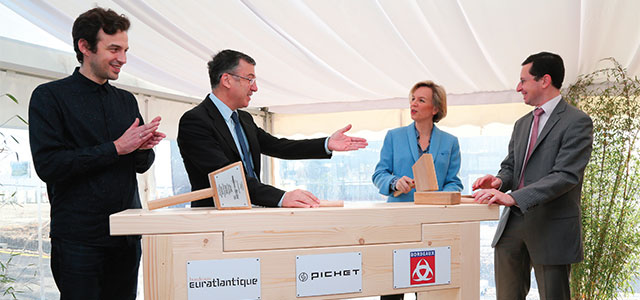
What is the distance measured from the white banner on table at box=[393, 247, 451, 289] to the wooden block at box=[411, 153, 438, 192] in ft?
0.81

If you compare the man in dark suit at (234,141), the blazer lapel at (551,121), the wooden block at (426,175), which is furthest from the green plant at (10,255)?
the blazer lapel at (551,121)

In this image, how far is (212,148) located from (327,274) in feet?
2.11

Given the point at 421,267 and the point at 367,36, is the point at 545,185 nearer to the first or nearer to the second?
the point at 421,267

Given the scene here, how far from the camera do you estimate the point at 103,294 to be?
6.10 feet

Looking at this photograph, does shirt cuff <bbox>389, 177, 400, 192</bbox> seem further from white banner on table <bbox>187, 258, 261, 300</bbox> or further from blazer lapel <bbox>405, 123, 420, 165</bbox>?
white banner on table <bbox>187, 258, 261, 300</bbox>

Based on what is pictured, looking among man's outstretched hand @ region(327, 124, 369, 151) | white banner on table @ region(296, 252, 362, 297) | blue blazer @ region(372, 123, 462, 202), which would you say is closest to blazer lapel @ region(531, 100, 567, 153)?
blue blazer @ region(372, 123, 462, 202)

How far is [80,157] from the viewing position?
171 cm

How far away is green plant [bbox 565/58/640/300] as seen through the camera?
422 centimetres

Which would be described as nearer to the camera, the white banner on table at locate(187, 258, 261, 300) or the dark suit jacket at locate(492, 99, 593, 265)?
the white banner on table at locate(187, 258, 261, 300)

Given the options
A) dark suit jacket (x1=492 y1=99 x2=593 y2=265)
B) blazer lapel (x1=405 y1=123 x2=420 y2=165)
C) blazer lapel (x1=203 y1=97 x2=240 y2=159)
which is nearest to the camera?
blazer lapel (x1=203 y1=97 x2=240 y2=159)

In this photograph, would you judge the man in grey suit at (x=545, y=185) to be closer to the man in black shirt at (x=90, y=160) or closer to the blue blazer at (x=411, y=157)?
the blue blazer at (x=411, y=157)

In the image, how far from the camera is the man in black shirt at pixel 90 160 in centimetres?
173

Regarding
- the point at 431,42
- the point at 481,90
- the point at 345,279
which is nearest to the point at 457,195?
the point at 345,279

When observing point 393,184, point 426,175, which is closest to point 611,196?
point 393,184
